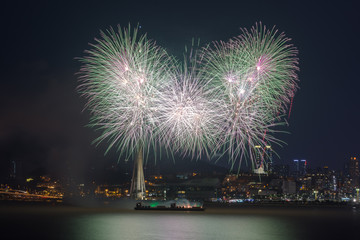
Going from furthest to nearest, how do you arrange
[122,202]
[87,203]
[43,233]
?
[87,203], [122,202], [43,233]

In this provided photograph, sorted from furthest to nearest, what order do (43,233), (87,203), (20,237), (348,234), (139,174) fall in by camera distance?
1. (87,203)
2. (139,174)
3. (348,234)
4. (43,233)
5. (20,237)

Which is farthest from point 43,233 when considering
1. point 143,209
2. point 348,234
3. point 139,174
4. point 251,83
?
point 139,174

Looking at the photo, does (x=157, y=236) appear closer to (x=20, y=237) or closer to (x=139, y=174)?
(x=20, y=237)

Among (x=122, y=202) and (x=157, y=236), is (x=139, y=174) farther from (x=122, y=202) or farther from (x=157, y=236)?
(x=157, y=236)

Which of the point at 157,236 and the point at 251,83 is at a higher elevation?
the point at 251,83

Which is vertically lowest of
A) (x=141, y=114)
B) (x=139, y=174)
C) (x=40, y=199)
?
(x=40, y=199)

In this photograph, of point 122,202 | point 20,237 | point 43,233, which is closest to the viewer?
point 20,237

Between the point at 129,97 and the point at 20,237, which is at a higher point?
the point at 129,97

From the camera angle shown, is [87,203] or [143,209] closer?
[143,209]

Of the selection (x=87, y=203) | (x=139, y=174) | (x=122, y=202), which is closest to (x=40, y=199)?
(x=87, y=203)
